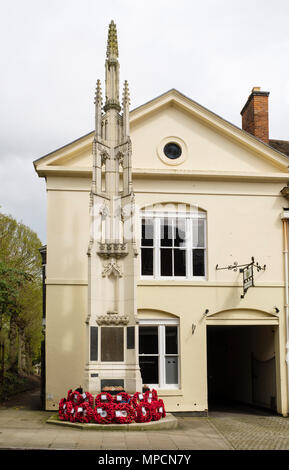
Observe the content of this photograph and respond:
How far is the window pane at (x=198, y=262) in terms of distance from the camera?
63.5 ft

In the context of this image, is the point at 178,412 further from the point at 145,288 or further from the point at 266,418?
the point at 145,288

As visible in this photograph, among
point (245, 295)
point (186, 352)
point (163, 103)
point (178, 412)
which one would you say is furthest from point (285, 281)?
point (163, 103)

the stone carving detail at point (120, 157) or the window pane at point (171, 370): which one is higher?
the stone carving detail at point (120, 157)

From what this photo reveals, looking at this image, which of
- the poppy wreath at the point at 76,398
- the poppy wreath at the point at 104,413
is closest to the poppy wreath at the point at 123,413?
the poppy wreath at the point at 104,413

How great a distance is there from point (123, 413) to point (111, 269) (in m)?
4.02

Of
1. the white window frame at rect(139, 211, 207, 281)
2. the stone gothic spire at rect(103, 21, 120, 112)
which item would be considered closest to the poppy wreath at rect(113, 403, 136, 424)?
the white window frame at rect(139, 211, 207, 281)

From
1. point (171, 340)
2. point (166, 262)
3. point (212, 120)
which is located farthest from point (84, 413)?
point (212, 120)

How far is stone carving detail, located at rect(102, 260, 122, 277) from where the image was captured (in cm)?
1611

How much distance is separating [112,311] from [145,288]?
9.80 feet

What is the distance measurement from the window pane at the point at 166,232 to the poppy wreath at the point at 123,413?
6.49 meters

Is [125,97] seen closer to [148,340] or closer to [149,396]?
[148,340]

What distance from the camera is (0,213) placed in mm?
28281

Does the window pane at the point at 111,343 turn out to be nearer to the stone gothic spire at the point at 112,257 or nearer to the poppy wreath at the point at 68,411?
the stone gothic spire at the point at 112,257

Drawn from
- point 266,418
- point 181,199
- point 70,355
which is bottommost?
point 266,418
